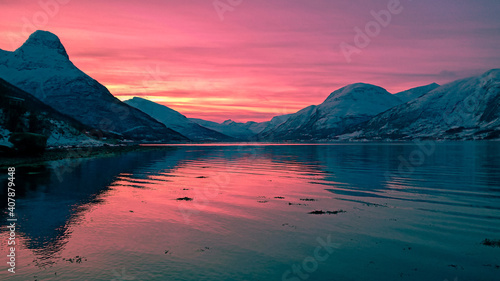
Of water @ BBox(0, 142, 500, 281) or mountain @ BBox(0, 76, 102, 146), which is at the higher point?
mountain @ BBox(0, 76, 102, 146)

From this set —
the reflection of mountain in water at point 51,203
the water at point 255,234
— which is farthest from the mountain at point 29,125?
the water at point 255,234

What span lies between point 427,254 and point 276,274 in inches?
336

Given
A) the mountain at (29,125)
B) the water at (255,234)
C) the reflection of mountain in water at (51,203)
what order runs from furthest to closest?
the mountain at (29,125) → the reflection of mountain in water at (51,203) → the water at (255,234)

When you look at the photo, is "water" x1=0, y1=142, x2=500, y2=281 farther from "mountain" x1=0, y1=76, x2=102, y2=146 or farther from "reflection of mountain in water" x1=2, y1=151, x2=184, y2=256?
"mountain" x1=0, y1=76, x2=102, y2=146

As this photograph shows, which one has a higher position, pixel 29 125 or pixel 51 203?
pixel 29 125

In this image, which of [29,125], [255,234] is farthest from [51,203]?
[29,125]

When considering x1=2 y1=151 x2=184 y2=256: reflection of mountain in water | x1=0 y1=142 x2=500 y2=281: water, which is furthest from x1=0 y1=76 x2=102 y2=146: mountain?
x1=0 y1=142 x2=500 y2=281: water

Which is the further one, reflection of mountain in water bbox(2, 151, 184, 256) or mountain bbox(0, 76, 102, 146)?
mountain bbox(0, 76, 102, 146)

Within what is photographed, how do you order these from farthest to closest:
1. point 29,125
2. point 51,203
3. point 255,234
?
1. point 29,125
2. point 51,203
3. point 255,234

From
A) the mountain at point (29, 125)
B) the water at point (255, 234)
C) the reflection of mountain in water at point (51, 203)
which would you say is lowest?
the water at point (255, 234)

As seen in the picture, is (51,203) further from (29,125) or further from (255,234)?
(29,125)

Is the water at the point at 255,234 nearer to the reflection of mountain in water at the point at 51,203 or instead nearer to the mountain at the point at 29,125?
the reflection of mountain in water at the point at 51,203

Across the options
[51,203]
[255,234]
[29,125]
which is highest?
[29,125]

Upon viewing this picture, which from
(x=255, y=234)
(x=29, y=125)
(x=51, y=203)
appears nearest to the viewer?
(x=255, y=234)
